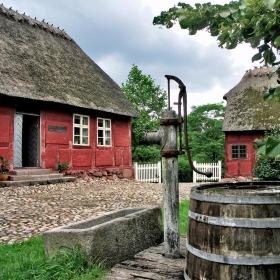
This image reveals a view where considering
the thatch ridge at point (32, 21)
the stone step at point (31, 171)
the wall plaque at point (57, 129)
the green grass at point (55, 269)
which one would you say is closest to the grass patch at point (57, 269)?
the green grass at point (55, 269)

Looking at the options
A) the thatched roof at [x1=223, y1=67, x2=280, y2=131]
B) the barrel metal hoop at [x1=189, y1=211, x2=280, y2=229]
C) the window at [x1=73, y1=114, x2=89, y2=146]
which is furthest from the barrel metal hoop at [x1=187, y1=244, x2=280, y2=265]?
the thatched roof at [x1=223, y1=67, x2=280, y2=131]

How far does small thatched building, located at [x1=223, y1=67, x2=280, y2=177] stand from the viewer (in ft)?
71.9

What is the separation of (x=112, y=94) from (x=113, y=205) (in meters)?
11.1

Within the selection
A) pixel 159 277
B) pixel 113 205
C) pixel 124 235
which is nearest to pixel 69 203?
pixel 113 205

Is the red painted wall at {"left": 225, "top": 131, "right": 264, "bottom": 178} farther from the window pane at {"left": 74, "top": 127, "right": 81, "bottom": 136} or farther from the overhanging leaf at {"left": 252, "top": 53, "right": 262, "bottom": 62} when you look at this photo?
the overhanging leaf at {"left": 252, "top": 53, "right": 262, "bottom": 62}

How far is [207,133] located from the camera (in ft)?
97.2

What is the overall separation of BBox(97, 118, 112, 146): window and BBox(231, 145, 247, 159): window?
8797 mm

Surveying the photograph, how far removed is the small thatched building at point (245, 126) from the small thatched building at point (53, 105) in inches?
285

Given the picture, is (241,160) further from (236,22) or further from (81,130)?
(236,22)

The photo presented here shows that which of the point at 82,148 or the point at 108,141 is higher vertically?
the point at 108,141

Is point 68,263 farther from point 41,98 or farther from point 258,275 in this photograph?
point 41,98

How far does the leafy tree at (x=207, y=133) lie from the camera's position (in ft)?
93.2

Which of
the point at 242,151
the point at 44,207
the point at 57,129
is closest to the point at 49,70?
the point at 57,129

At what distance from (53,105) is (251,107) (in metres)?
13.2
